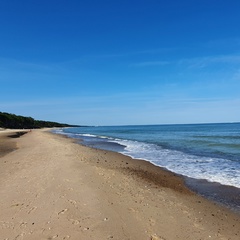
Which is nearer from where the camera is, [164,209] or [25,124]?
[164,209]

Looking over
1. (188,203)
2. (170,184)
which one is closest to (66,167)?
(170,184)

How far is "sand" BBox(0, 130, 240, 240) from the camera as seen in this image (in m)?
5.81

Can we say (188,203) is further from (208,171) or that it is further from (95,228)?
(208,171)

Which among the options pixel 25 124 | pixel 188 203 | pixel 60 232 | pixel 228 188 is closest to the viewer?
pixel 60 232

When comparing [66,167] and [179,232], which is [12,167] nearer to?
[66,167]

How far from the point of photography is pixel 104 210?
7070 millimetres

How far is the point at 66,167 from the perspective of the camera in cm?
1334

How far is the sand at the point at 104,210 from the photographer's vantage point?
581cm

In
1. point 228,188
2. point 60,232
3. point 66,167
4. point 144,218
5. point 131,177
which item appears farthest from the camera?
point 66,167

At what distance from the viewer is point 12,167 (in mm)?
13719

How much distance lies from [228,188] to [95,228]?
21.2 feet

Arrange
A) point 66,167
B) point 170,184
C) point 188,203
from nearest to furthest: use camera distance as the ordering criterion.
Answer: point 188,203 → point 170,184 → point 66,167

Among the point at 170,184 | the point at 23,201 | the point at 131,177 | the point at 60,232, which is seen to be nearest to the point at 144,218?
the point at 60,232

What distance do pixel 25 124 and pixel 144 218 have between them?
12327 centimetres
